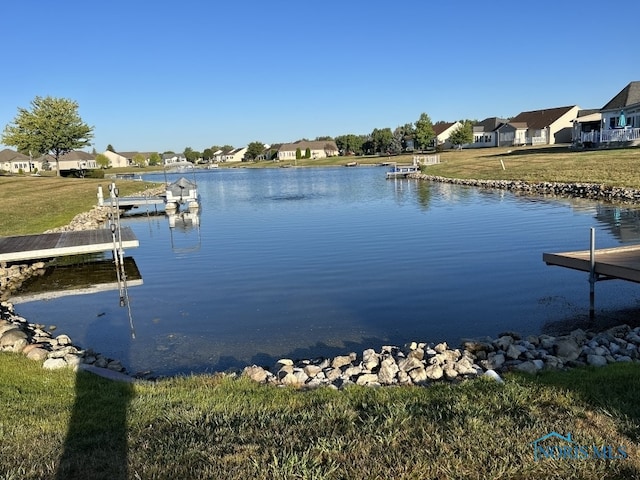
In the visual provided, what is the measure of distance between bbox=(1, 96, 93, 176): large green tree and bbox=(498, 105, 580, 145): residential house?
212ft

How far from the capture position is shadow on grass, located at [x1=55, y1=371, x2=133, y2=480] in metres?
4.18

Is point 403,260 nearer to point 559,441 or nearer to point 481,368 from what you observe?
point 481,368

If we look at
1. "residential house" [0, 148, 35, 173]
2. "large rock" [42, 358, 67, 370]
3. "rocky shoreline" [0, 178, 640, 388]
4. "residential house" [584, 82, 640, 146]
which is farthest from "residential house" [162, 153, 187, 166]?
"large rock" [42, 358, 67, 370]

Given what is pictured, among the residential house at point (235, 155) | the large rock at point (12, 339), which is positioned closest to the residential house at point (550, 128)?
the large rock at point (12, 339)

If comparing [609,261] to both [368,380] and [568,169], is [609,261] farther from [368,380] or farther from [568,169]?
[568,169]

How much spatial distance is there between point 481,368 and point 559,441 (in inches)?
126

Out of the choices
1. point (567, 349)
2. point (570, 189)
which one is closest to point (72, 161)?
point (570, 189)

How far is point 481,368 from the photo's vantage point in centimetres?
743

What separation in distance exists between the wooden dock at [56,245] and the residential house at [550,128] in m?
78.0

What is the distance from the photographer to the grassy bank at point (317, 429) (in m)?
4.00

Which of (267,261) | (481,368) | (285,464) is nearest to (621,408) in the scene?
(481,368)

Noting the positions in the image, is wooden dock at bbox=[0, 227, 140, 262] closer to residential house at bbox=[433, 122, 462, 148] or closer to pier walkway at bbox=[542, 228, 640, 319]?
pier walkway at bbox=[542, 228, 640, 319]

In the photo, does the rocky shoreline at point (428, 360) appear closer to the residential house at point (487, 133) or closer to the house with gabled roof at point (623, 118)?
the house with gabled roof at point (623, 118)

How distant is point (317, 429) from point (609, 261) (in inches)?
331
